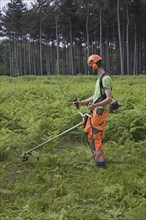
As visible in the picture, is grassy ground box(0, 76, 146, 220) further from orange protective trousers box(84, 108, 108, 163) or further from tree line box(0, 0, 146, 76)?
tree line box(0, 0, 146, 76)

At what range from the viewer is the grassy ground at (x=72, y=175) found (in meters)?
5.37

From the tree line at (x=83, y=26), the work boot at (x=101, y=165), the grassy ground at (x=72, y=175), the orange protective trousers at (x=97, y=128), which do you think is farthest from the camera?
the tree line at (x=83, y=26)

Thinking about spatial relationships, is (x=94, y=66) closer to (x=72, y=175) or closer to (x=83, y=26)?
(x=72, y=175)

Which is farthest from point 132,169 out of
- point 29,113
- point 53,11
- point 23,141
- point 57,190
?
point 53,11

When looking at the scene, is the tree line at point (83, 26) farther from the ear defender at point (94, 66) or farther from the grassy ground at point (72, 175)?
the ear defender at point (94, 66)

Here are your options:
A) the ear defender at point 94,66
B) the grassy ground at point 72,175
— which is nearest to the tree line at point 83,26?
the grassy ground at point 72,175

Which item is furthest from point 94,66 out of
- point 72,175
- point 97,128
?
point 72,175

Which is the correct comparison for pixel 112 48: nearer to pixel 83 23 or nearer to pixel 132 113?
pixel 83 23

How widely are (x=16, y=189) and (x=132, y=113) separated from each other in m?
5.33

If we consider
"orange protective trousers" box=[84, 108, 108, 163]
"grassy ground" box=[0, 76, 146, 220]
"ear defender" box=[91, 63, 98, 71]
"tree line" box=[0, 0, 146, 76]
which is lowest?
"grassy ground" box=[0, 76, 146, 220]

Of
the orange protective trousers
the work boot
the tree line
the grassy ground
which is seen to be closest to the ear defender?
the orange protective trousers

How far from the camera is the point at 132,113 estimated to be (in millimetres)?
10695

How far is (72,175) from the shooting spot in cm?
702

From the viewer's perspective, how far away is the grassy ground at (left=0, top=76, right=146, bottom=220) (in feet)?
17.6
